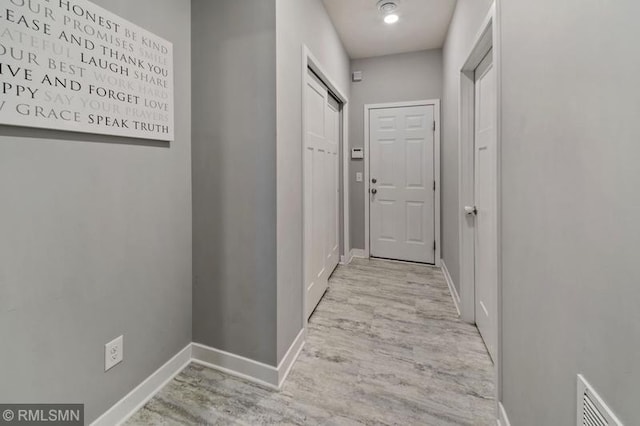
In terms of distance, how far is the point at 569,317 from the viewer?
2.76ft

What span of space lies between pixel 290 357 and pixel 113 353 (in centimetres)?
94

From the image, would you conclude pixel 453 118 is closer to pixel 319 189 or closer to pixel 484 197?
pixel 484 197

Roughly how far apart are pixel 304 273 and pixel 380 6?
2466 mm

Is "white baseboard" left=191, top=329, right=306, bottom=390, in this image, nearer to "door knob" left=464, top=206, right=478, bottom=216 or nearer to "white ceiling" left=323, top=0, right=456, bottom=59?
"door knob" left=464, top=206, right=478, bottom=216

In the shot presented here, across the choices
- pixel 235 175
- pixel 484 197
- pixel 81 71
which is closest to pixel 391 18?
pixel 484 197

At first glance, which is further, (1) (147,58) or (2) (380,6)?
(2) (380,6)

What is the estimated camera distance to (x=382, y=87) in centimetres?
386

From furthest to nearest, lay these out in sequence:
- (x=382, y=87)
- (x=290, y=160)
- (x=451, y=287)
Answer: (x=382, y=87) → (x=451, y=287) → (x=290, y=160)

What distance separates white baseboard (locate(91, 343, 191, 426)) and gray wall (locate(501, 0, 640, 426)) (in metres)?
1.77

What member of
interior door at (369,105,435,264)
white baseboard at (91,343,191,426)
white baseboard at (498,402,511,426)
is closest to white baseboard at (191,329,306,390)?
white baseboard at (91,343,191,426)

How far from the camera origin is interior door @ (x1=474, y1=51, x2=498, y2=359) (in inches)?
73.8

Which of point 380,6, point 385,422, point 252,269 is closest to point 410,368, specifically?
point 385,422

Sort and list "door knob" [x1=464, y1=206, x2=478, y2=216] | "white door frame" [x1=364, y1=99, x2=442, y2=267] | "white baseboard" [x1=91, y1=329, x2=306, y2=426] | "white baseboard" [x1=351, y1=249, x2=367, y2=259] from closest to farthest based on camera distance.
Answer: "white baseboard" [x1=91, y1=329, x2=306, y2=426], "door knob" [x1=464, y1=206, x2=478, y2=216], "white door frame" [x1=364, y1=99, x2=442, y2=267], "white baseboard" [x1=351, y1=249, x2=367, y2=259]

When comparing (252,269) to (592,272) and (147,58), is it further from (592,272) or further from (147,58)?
(592,272)
